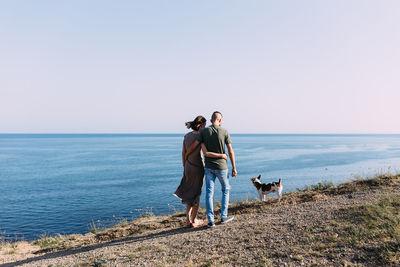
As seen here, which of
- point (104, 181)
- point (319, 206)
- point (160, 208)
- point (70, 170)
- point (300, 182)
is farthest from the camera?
point (70, 170)

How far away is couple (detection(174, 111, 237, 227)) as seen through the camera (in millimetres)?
6527

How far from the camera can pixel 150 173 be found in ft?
122

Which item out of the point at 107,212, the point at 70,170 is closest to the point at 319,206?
the point at 107,212

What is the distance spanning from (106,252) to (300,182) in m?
23.4

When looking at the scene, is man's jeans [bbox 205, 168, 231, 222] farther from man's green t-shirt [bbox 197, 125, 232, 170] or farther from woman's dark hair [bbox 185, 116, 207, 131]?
woman's dark hair [bbox 185, 116, 207, 131]

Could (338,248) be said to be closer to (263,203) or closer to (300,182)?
(263,203)

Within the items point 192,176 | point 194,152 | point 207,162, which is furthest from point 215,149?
point 192,176

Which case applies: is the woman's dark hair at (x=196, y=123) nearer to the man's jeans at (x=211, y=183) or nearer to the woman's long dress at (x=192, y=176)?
the woman's long dress at (x=192, y=176)

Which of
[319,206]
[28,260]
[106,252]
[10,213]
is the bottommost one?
[10,213]

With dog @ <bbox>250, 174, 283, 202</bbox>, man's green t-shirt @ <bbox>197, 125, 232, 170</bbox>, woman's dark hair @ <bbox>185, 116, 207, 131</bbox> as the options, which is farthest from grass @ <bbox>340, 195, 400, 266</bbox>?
woman's dark hair @ <bbox>185, 116, 207, 131</bbox>

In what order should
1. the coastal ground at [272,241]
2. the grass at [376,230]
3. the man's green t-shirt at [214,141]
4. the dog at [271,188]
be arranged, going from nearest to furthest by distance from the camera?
the grass at [376,230], the coastal ground at [272,241], the man's green t-shirt at [214,141], the dog at [271,188]

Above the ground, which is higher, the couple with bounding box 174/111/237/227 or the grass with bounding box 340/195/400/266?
the couple with bounding box 174/111/237/227

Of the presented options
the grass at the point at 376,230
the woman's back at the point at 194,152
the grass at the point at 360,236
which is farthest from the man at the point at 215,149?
the grass at the point at 376,230

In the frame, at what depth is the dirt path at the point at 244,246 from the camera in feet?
15.3
